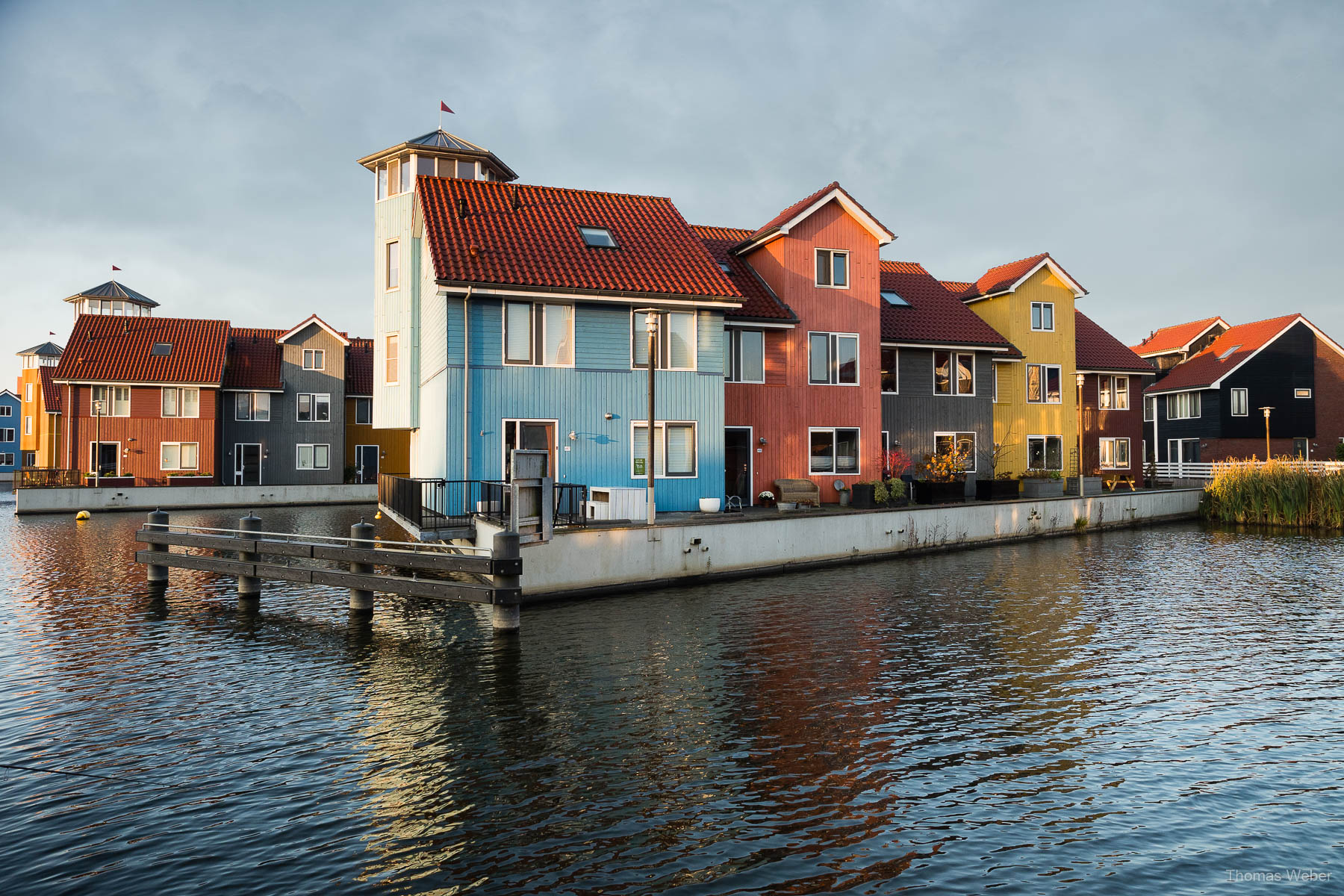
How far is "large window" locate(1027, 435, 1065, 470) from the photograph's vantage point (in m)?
41.6

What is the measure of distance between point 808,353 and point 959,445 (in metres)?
9.95

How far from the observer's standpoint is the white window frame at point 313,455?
55188 millimetres

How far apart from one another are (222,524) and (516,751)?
3042cm

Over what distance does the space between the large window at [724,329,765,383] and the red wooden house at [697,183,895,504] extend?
0.11ft

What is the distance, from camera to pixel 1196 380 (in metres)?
59.5

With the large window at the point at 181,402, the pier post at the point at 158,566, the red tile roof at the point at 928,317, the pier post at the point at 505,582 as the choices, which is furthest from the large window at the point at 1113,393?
the large window at the point at 181,402

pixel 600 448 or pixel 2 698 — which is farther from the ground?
pixel 600 448

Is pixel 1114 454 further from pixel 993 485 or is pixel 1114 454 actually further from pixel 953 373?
pixel 993 485

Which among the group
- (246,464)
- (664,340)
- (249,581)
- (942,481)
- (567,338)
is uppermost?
(664,340)

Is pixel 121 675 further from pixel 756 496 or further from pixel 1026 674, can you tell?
pixel 756 496

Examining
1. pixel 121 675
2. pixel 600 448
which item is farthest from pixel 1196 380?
pixel 121 675

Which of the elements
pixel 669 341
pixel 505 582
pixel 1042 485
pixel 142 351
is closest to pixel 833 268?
pixel 669 341

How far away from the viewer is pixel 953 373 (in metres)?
37.3

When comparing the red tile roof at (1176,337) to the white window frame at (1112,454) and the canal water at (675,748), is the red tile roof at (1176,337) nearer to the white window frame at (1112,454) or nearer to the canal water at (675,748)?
the white window frame at (1112,454)
